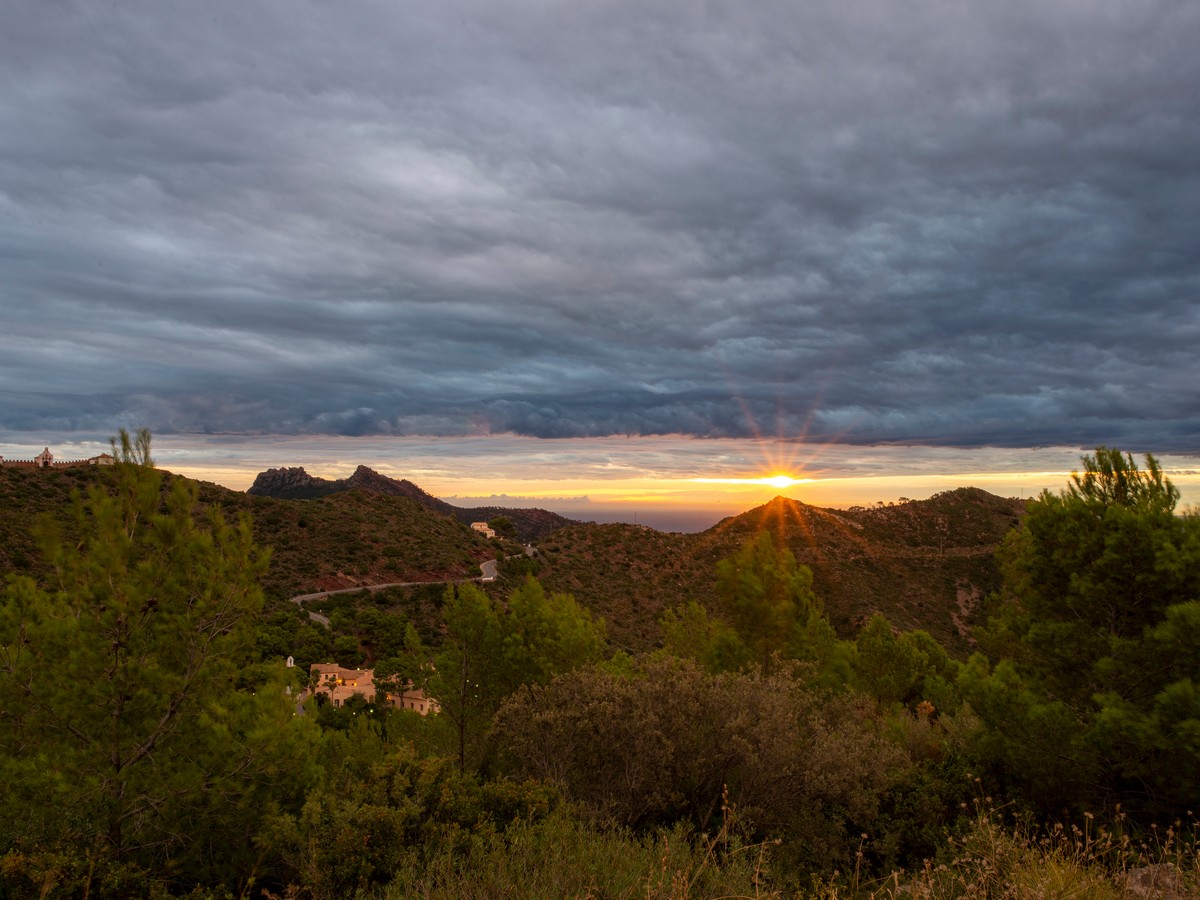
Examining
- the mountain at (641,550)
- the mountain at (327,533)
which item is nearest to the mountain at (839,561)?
the mountain at (641,550)

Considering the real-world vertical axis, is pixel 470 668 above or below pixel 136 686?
below

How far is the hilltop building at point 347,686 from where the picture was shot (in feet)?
120

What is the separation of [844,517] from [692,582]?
29.8 metres

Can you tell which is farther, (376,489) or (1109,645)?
(376,489)

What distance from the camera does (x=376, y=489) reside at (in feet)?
420

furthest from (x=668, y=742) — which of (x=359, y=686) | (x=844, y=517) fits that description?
(x=844, y=517)

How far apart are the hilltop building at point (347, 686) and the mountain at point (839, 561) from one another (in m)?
14.3

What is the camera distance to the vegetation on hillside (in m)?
7.46

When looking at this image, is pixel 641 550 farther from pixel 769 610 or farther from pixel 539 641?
pixel 539 641

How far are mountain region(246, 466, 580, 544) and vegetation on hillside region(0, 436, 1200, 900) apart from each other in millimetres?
105278

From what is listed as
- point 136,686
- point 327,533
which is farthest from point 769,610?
point 327,533

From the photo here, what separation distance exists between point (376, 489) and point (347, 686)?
306ft

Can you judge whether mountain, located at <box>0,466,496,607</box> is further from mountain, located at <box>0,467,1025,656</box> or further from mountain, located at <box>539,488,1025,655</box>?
mountain, located at <box>539,488,1025,655</box>

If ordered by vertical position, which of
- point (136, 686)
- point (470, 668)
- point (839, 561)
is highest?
point (136, 686)
